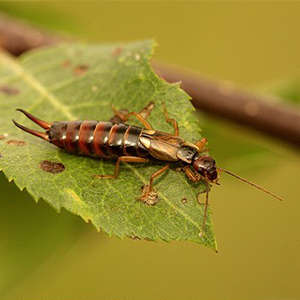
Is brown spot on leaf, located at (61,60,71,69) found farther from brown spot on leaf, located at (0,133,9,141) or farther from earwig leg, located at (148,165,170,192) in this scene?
earwig leg, located at (148,165,170,192)

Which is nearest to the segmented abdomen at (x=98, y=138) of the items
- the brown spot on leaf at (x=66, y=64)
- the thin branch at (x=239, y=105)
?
the brown spot on leaf at (x=66, y=64)

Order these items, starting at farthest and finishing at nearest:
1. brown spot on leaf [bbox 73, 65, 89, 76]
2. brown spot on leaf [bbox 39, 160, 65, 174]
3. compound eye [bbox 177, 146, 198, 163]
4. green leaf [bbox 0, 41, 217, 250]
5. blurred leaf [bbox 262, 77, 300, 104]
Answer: blurred leaf [bbox 262, 77, 300, 104], brown spot on leaf [bbox 73, 65, 89, 76], compound eye [bbox 177, 146, 198, 163], brown spot on leaf [bbox 39, 160, 65, 174], green leaf [bbox 0, 41, 217, 250]

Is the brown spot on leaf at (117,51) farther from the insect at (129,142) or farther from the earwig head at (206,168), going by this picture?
the earwig head at (206,168)

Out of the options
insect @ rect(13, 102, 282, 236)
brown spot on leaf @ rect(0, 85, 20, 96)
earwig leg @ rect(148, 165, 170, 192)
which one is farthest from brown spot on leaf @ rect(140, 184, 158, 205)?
brown spot on leaf @ rect(0, 85, 20, 96)

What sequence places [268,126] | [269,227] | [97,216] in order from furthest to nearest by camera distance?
[269,227], [268,126], [97,216]

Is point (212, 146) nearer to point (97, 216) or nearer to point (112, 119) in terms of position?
point (112, 119)

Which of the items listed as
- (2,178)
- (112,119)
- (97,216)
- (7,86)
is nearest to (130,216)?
(97,216)

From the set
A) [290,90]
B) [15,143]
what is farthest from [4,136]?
[290,90]
